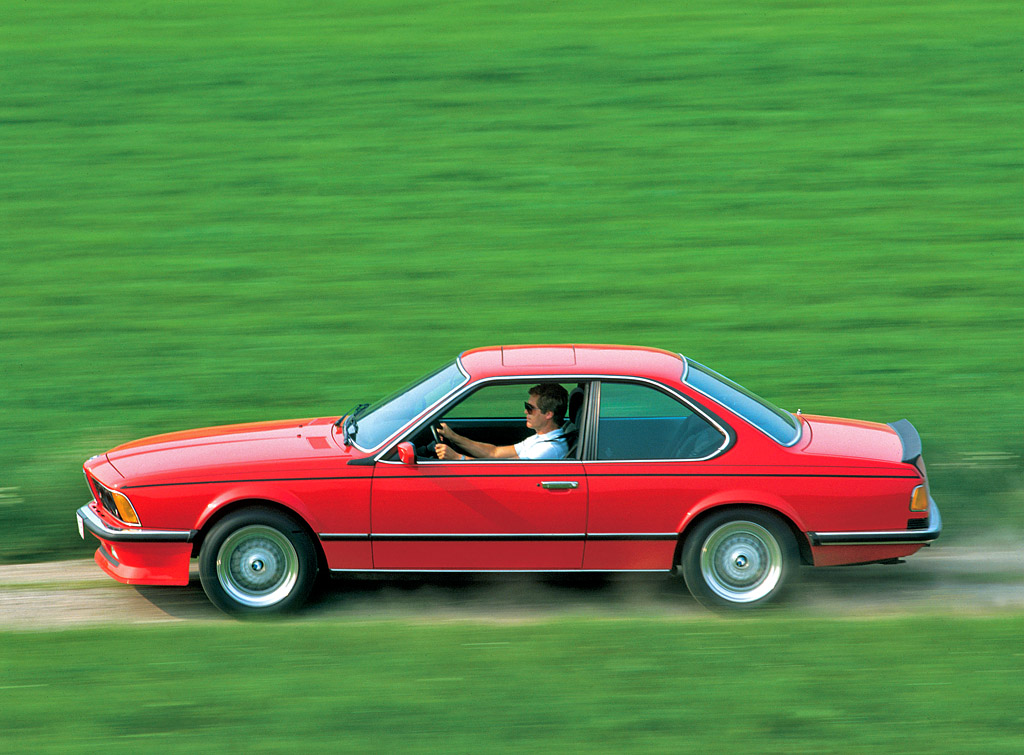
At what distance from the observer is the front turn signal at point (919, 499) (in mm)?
6441

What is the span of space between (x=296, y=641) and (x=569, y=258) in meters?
6.65

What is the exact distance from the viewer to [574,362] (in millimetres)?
6746

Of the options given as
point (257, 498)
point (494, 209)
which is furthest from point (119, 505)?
point (494, 209)

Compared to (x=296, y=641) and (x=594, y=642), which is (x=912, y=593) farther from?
(x=296, y=641)

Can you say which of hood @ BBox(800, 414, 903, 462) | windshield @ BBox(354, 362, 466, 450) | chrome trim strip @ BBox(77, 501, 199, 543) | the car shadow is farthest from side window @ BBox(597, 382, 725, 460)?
chrome trim strip @ BBox(77, 501, 199, 543)

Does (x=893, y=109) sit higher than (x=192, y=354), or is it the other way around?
(x=893, y=109)

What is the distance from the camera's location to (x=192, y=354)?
1039 centimetres

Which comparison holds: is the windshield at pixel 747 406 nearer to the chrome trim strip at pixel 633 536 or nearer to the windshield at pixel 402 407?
the chrome trim strip at pixel 633 536

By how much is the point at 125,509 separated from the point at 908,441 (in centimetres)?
469

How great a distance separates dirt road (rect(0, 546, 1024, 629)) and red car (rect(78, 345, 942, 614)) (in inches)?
12.1

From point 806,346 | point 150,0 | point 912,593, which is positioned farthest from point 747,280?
point 150,0

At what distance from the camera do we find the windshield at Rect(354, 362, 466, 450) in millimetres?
6672

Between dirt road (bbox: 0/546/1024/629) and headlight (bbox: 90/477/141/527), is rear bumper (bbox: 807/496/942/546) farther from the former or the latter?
headlight (bbox: 90/477/141/527)

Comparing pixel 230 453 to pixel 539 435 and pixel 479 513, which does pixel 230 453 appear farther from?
pixel 539 435
